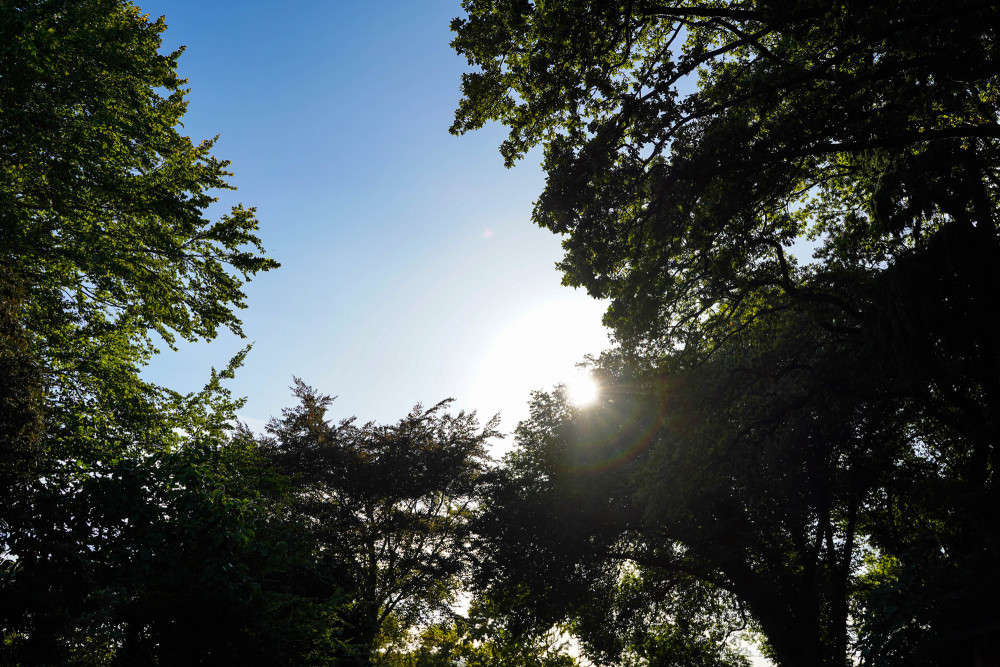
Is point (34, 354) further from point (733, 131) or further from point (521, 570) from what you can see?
point (521, 570)

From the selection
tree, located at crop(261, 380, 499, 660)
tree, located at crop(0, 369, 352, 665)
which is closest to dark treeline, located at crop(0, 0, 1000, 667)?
tree, located at crop(0, 369, 352, 665)

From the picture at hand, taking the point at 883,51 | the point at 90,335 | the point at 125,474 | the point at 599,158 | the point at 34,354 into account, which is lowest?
the point at 125,474

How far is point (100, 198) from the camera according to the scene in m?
11.7

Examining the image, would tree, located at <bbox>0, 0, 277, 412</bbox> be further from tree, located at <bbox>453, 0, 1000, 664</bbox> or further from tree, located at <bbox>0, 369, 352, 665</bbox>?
tree, located at <bbox>453, 0, 1000, 664</bbox>

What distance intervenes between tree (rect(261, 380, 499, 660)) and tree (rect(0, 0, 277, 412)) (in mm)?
13043

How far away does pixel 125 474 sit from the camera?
939 cm

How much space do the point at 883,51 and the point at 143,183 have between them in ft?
48.7

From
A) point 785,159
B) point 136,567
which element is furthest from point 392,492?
point 785,159

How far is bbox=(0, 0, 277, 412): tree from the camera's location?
34.6 feet

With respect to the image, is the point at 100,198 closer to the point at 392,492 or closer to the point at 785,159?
the point at 785,159

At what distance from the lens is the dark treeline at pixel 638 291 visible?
8.97m

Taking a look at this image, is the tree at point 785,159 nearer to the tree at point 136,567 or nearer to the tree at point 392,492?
the tree at point 136,567

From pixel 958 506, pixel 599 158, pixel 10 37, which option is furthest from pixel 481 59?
pixel 958 506

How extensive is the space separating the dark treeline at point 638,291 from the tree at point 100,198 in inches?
2.7
